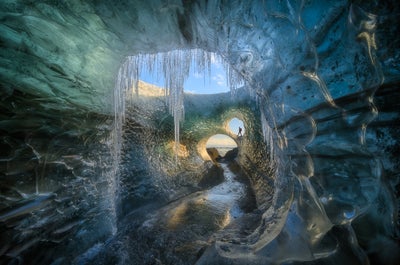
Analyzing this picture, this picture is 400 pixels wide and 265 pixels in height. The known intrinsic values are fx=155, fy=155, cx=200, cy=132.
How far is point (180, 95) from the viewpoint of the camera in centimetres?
350

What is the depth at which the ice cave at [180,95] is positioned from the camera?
1060mm

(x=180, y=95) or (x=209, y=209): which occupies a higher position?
(x=180, y=95)

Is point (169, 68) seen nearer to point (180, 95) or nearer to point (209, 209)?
point (180, 95)

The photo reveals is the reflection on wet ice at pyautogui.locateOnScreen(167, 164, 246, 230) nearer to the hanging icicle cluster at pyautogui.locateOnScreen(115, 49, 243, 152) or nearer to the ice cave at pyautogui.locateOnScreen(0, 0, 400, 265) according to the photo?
the ice cave at pyautogui.locateOnScreen(0, 0, 400, 265)

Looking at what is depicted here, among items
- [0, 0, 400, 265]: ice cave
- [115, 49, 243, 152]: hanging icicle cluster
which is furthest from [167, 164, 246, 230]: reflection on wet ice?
[115, 49, 243, 152]: hanging icicle cluster

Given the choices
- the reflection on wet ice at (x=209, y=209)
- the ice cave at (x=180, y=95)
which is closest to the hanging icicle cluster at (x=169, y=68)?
the ice cave at (x=180, y=95)

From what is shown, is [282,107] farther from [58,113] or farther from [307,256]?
[58,113]

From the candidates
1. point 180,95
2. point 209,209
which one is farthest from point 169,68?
point 209,209

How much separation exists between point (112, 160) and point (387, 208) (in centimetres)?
389

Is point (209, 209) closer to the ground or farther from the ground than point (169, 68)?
closer to the ground

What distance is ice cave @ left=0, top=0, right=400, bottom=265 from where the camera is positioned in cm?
106

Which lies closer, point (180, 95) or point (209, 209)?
point (180, 95)

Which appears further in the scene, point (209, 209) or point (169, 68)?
point (209, 209)

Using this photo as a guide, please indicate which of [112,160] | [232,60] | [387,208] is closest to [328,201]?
[387,208]
